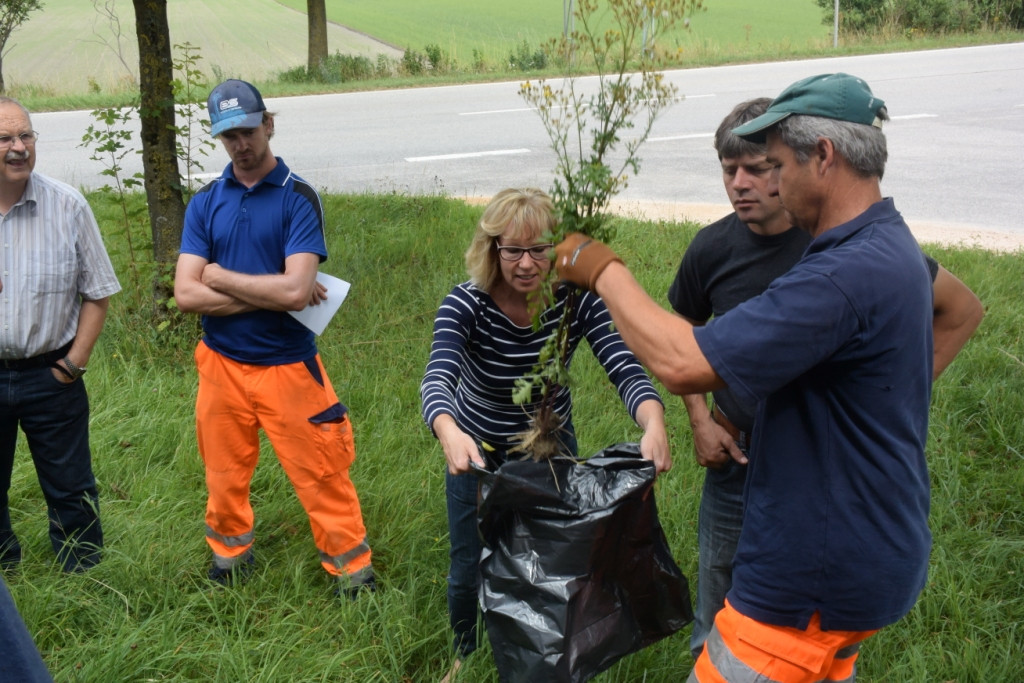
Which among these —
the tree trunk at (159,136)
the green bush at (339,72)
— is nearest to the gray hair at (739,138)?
the tree trunk at (159,136)

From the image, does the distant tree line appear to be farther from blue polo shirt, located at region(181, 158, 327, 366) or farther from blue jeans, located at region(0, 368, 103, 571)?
blue jeans, located at region(0, 368, 103, 571)

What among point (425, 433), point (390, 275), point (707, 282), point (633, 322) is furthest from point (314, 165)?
point (633, 322)

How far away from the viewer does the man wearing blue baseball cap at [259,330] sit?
3.59 m

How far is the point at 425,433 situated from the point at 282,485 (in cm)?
78

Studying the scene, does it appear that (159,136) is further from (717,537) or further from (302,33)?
(302,33)

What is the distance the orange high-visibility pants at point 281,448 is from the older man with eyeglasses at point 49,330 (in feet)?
1.82

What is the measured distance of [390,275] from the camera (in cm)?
670

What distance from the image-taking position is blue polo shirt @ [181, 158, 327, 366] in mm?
3635

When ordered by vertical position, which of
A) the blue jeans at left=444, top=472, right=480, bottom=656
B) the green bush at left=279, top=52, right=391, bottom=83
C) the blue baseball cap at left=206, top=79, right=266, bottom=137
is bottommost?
the blue jeans at left=444, top=472, right=480, bottom=656

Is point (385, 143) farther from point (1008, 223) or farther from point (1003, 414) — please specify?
point (1003, 414)

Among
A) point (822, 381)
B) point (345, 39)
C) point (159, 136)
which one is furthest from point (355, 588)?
point (345, 39)

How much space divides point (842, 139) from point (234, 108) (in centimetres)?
246

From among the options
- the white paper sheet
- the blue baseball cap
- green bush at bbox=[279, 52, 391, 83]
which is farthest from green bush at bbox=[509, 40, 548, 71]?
the white paper sheet

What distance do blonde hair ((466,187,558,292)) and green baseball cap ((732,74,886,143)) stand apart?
2.70ft
